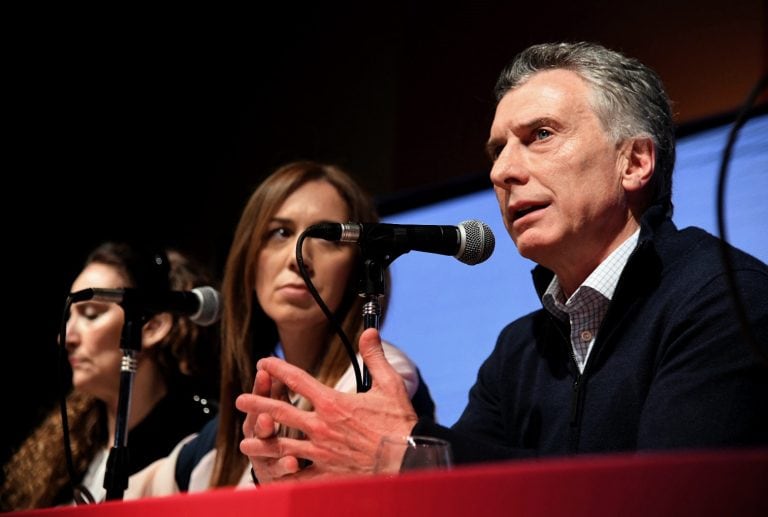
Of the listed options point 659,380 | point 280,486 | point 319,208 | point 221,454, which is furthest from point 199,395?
point 280,486

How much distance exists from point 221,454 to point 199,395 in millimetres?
882

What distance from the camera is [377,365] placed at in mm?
1873

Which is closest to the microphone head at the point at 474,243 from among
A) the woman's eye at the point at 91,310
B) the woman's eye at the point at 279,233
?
the woman's eye at the point at 279,233

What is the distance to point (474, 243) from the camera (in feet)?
6.70

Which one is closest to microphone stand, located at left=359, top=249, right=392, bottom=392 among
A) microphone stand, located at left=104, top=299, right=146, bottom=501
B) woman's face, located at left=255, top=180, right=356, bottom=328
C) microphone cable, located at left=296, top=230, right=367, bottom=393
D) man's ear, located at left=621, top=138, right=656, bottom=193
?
microphone cable, located at left=296, top=230, right=367, bottom=393

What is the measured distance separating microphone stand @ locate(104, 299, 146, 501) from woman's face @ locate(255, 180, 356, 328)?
19.5 inches

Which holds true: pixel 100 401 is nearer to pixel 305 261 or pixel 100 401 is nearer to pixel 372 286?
pixel 305 261

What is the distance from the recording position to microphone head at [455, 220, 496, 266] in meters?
2.03

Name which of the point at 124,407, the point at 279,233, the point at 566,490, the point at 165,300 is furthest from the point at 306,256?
the point at 566,490

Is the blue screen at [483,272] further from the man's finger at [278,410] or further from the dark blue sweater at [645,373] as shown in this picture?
the man's finger at [278,410]

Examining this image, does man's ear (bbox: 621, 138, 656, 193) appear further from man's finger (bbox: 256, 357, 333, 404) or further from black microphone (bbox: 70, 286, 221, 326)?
black microphone (bbox: 70, 286, 221, 326)

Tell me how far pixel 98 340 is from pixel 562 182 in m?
2.12

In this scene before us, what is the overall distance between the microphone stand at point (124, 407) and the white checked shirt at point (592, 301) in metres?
1.11

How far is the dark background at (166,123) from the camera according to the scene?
4254 millimetres
